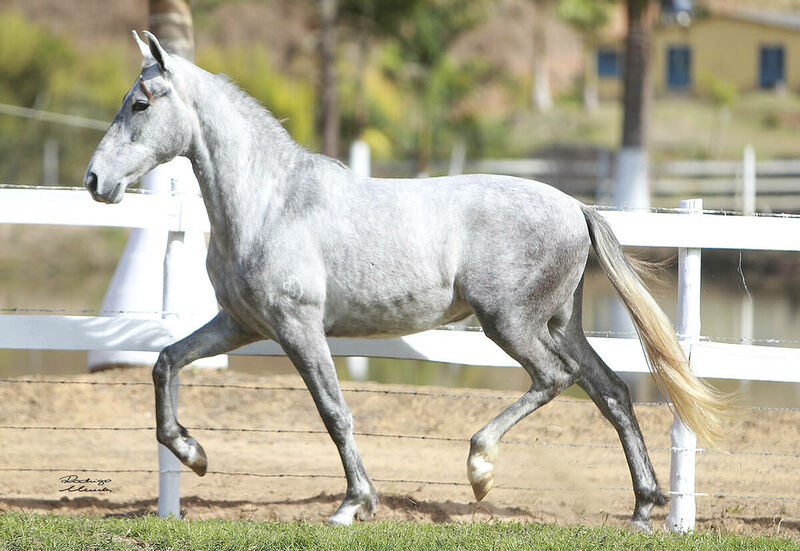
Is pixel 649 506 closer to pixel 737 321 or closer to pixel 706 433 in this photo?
pixel 706 433

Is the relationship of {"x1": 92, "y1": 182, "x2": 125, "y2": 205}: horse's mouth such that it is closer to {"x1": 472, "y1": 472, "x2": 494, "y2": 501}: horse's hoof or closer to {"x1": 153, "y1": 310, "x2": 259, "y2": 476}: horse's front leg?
{"x1": 153, "y1": 310, "x2": 259, "y2": 476}: horse's front leg

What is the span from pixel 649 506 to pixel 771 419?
2582mm

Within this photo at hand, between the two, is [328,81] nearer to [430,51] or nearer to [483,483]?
[430,51]

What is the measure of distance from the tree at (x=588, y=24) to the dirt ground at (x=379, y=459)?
1178 inches

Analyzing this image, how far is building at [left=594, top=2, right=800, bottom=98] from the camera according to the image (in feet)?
141

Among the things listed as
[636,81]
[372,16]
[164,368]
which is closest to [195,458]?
[164,368]

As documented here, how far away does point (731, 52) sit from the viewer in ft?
145

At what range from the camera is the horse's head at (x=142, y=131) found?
4305 mm

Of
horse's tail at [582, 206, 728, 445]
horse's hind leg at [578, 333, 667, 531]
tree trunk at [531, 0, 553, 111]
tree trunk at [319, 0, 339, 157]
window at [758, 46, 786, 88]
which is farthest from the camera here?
tree trunk at [531, 0, 553, 111]

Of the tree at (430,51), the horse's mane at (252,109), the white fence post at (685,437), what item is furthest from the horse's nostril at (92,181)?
the tree at (430,51)

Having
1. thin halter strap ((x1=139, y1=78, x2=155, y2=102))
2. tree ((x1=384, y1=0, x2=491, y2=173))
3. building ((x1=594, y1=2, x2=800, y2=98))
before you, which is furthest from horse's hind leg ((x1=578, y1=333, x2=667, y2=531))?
building ((x1=594, y1=2, x2=800, y2=98))

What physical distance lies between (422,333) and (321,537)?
1.36m

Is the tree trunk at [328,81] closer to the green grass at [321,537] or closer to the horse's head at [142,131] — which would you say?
the horse's head at [142,131]

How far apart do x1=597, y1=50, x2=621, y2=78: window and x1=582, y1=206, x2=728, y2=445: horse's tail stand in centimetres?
4511
